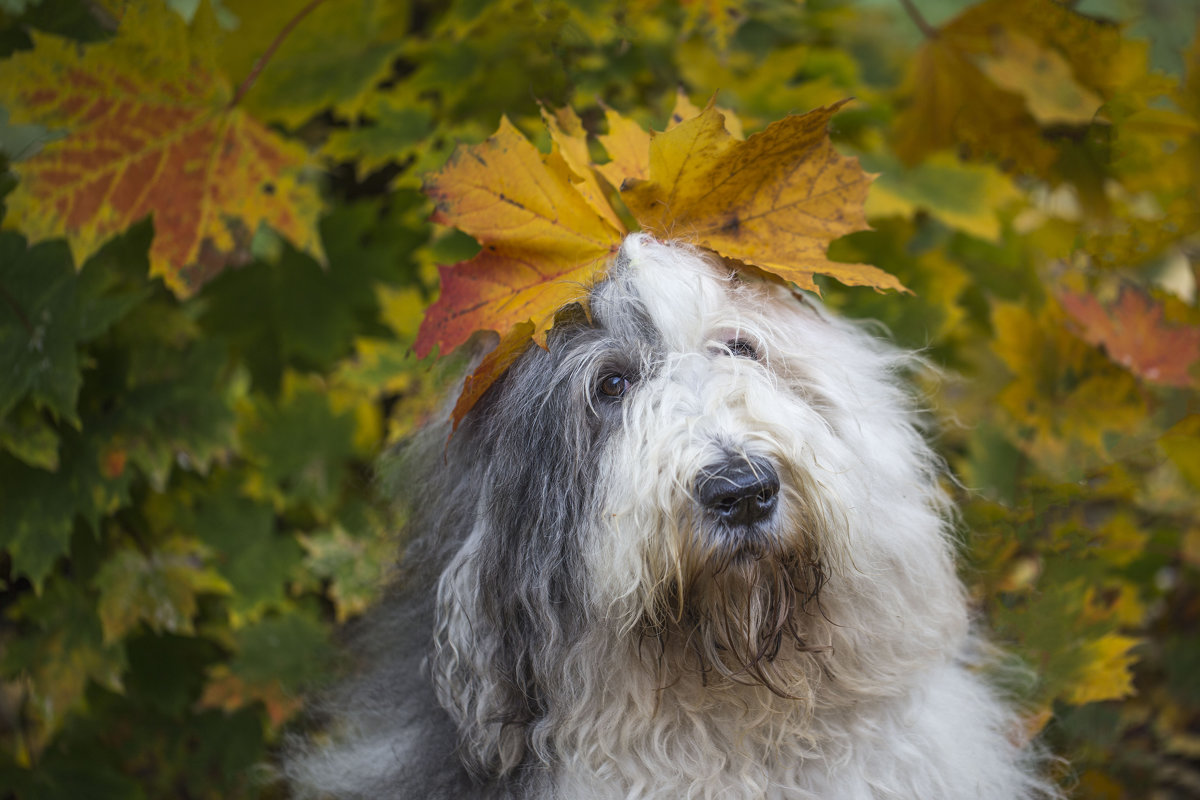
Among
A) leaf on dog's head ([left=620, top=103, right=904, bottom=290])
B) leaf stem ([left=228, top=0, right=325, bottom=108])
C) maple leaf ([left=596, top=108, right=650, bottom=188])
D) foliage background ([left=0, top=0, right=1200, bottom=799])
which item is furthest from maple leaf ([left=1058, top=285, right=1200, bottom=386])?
leaf stem ([left=228, top=0, right=325, bottom=108])

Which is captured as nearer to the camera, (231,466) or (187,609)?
(187,609)

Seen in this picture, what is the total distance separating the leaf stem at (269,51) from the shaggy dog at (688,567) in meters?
1.03

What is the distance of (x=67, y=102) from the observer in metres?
1.94

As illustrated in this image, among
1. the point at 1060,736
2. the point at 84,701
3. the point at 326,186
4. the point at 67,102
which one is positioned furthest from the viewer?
the point at 326,186

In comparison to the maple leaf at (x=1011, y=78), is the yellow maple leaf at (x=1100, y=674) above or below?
below

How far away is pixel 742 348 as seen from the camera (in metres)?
1.61

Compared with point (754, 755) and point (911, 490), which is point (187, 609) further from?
point (911, 490)

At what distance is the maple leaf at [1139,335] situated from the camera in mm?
2223

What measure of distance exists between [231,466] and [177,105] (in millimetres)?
1162

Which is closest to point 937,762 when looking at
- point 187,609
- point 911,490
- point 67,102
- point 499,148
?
point 911,490

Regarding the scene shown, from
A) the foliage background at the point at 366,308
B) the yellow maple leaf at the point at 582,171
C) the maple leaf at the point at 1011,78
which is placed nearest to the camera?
the yellow maple leaf at the point at 582,171

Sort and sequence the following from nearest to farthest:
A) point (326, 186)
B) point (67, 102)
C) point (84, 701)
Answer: point (67, 102) → point (84, 701) → point (326, 186)

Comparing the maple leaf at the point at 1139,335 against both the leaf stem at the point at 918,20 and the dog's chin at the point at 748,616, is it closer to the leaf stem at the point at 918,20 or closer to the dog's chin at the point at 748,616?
the leaf stem at the point at 918,20

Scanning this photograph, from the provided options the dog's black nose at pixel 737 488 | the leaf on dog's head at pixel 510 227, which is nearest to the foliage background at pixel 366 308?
the leaf on dog's head at pixel 510 227
